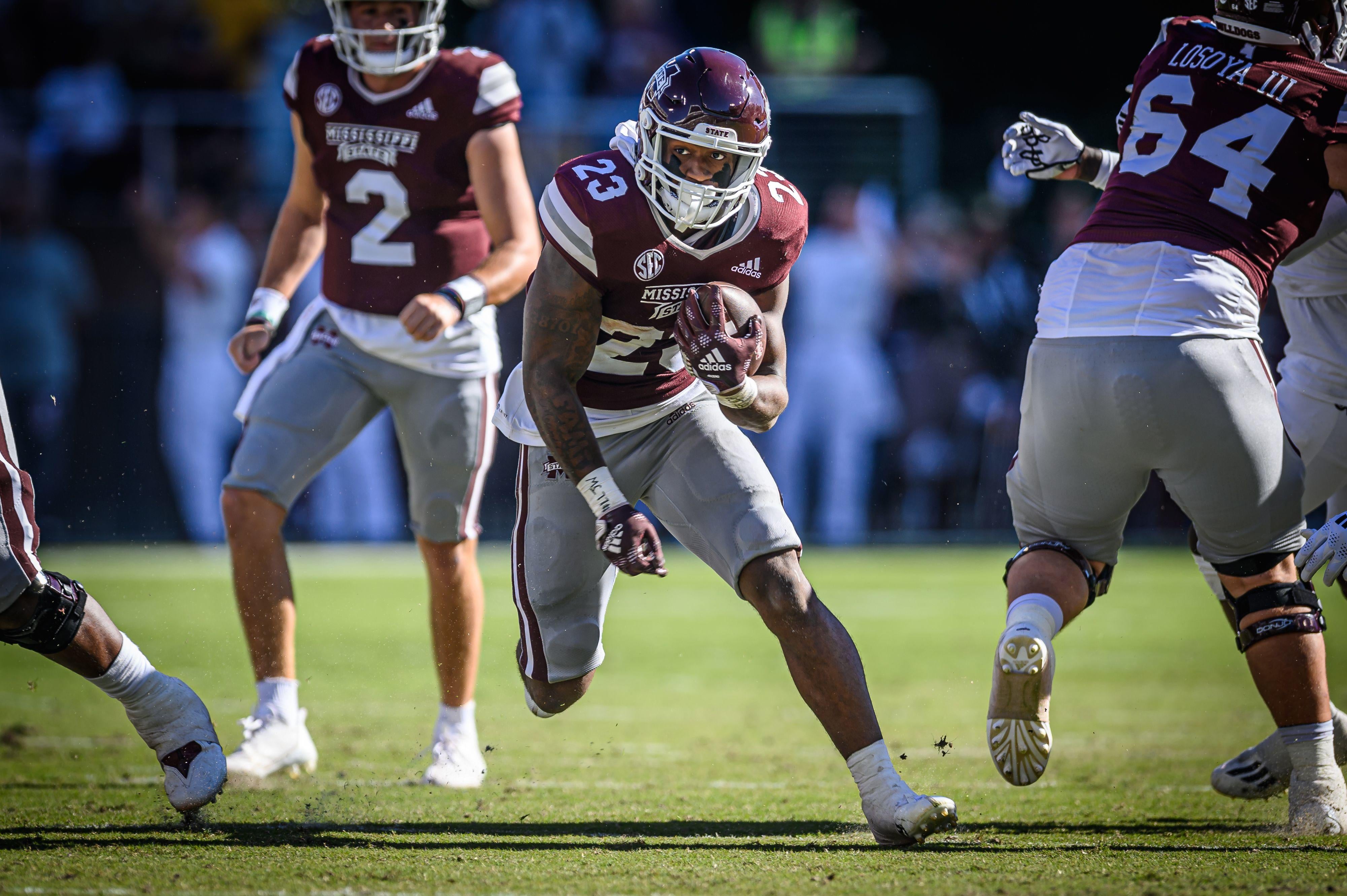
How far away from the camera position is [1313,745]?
349 cm

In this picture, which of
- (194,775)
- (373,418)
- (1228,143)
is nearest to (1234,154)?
(1228,143)

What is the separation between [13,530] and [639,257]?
5.31 feet

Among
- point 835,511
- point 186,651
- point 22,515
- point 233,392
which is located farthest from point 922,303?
point 22,515

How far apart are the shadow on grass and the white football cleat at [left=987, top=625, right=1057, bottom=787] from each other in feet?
0.71

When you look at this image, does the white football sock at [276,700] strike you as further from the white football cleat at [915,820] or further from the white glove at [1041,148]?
the white glove at [1041,148]

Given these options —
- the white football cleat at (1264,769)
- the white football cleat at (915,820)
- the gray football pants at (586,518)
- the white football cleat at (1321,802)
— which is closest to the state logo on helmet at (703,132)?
the gray football pants at (586,518)

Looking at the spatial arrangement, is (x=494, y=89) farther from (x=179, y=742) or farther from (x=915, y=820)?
(x=915, y=820)

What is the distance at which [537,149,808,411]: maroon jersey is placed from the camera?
3500 mm

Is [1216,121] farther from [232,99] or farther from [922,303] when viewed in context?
[232,99]

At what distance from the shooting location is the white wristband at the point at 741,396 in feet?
11.1

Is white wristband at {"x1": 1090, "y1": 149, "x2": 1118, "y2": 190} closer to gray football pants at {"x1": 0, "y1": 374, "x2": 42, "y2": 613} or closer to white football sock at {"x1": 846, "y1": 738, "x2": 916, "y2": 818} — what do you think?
white football sock at {"x1": 846, "y1": 738, "x2": 916, "y2": 818}

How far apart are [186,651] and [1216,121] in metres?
5.17

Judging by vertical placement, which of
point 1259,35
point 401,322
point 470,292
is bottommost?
point 401,322

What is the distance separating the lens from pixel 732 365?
10.9 feet
